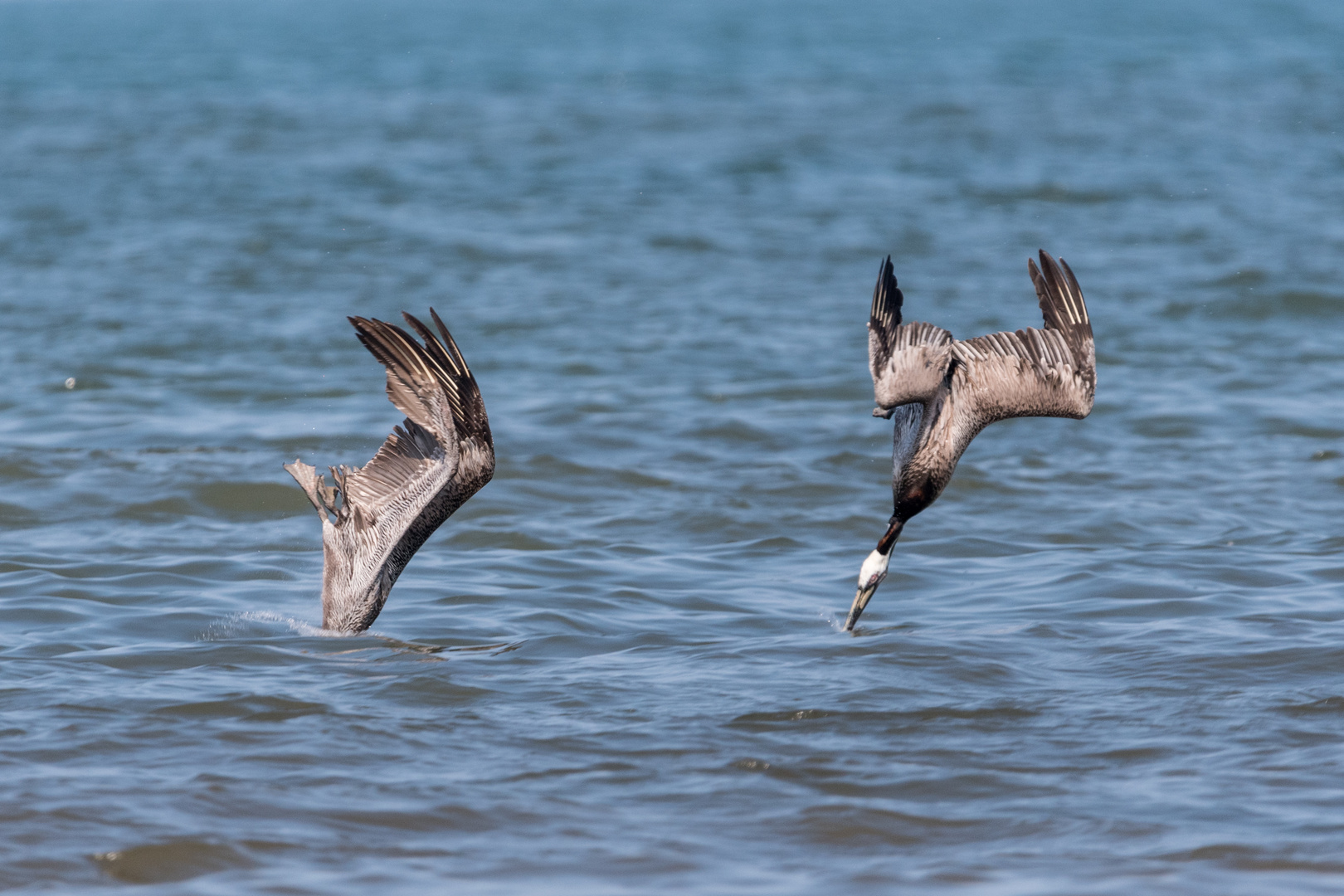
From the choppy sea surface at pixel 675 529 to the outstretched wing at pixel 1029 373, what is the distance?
106cm

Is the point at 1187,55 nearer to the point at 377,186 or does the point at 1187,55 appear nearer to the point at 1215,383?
the point at 377,186

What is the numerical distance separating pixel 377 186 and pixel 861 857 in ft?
57.7

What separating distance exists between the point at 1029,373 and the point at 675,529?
9.74 ft

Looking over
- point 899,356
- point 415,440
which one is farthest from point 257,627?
point 899,356

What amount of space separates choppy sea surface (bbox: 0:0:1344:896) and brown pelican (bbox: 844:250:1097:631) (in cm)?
67

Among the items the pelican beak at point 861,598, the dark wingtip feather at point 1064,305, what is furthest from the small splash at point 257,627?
the dark wingtip feather at point 1064,305

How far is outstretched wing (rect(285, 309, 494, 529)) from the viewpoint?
699 cm

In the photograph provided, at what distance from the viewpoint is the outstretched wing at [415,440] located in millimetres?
6992

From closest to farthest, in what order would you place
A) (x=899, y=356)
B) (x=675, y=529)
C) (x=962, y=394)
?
(x=899, y=356) → (x=962, y=394) → (x=675, y=529)

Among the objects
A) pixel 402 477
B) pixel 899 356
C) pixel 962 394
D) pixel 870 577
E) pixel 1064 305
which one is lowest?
pixel 870 577

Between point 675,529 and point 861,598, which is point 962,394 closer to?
point 861,598

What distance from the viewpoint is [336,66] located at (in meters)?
42.3

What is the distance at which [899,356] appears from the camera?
6.96 m

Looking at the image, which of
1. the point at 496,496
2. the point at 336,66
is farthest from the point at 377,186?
the point at 336,66
